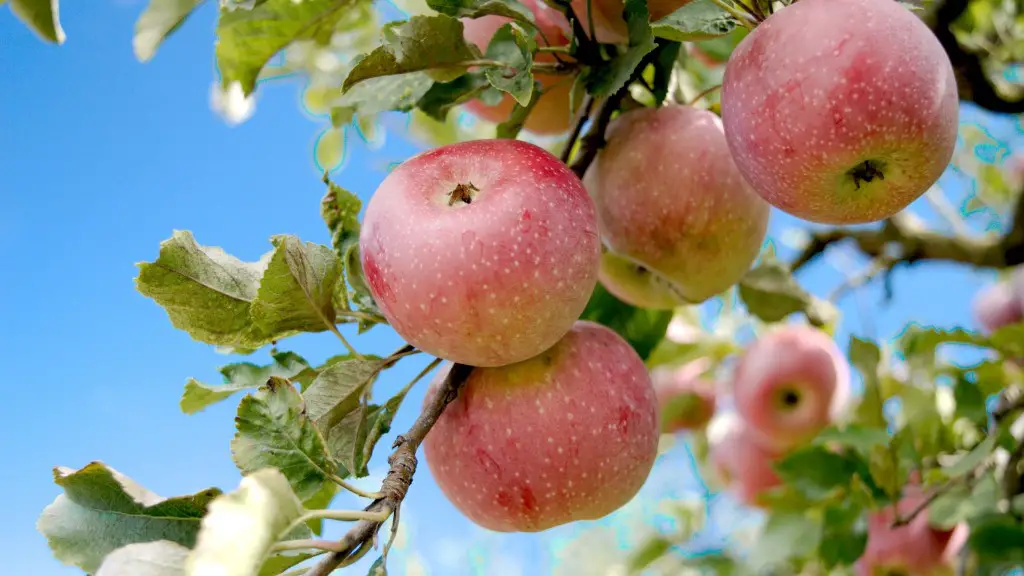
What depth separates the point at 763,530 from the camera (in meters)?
1.33

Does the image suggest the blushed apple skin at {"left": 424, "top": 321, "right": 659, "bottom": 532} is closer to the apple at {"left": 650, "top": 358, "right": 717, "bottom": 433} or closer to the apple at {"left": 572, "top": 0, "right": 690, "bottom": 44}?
the apple at {"left": 572, "top": 0, "right": 690, "bottom": 44}

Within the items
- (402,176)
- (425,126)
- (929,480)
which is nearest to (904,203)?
(402,176)

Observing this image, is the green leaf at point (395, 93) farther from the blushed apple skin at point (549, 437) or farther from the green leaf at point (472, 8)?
the blushed apple skin at point (549, 437)

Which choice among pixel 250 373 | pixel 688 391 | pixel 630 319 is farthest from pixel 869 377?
pixel 250 373

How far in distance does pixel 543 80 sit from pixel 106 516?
584 millimetres

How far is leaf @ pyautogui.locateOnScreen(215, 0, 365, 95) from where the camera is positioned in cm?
88

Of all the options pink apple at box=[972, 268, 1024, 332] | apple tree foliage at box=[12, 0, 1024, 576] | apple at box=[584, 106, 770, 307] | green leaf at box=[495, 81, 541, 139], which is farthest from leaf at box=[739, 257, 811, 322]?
pink apple at box=[972, 268, 1024, 332]

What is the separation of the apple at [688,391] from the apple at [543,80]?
35.9 inches

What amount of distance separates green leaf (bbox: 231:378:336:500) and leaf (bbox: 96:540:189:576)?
0.10 m

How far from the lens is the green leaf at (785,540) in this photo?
125cm

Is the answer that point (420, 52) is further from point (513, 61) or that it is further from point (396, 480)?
point (396, 480)

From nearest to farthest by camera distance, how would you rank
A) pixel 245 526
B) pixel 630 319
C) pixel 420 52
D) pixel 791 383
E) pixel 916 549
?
pixel 245 526, pixel 420 52, pixel 630 319, pixel 916 549, pixel 791 383

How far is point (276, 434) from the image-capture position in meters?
0.64

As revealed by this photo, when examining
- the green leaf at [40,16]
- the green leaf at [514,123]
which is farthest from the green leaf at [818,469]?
the green leaf at [40,16]
